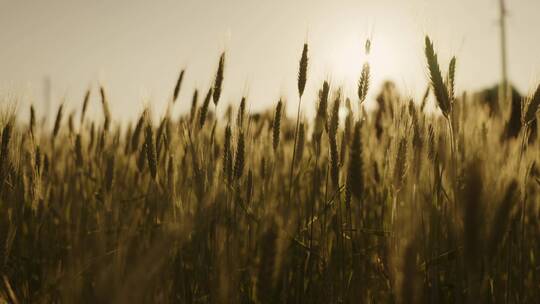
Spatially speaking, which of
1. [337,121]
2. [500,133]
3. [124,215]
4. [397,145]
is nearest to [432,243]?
[397,145]

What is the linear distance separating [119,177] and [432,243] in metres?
1.62

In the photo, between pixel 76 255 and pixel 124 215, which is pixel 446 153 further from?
pixel 124 215

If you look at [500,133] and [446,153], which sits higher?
[500,133]

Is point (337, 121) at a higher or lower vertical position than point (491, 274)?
higher

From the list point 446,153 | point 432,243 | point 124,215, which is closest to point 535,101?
point 446,153

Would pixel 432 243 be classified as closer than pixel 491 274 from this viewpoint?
No

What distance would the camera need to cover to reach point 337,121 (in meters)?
1.36

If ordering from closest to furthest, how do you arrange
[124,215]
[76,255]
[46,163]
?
[76,255], [124,215], [46,163]

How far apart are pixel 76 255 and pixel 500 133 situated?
1566 mm

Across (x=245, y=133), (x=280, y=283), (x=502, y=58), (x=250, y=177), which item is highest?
(x=502, y=58)

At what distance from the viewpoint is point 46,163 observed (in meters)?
1.95

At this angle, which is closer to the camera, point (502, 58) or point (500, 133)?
point (500, 133)

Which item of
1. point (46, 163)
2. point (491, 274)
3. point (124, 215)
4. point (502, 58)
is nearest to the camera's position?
point (491, 274)

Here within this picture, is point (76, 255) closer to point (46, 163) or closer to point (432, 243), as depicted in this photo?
point (432, 243)
